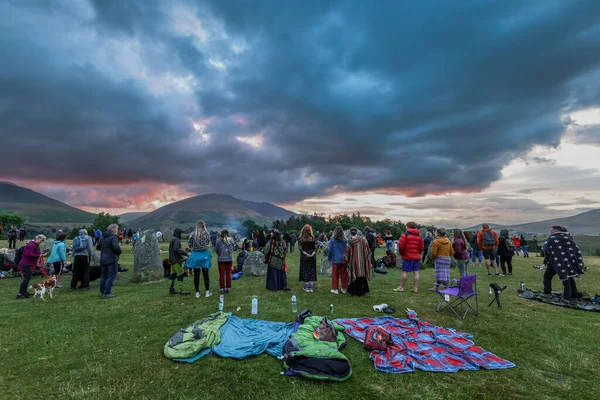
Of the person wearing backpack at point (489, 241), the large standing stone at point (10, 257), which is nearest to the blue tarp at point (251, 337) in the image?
the person wearing backpack at point (489, 241)

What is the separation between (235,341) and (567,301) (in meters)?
10.8

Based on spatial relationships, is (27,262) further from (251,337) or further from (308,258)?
(308,258)

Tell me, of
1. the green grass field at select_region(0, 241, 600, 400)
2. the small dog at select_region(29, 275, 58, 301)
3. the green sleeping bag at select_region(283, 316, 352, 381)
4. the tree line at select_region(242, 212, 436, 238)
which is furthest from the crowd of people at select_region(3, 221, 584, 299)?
the tree line at select_region(242, 212, 436, 238)

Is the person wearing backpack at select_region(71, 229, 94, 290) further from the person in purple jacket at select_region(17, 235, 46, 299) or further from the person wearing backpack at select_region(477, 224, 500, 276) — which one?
the person wearing backpack at select_region(477, 224, 500, 276)

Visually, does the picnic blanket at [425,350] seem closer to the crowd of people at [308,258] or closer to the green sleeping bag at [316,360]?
the green sleeping bag at [316,360]

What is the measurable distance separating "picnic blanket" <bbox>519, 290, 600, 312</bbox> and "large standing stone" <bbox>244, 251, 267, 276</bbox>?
11.1 m

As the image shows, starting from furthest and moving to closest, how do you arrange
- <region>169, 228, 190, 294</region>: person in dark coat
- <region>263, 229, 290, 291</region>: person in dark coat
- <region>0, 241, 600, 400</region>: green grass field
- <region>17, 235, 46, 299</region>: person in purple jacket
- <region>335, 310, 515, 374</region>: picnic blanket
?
<region>263, 229, 290, 291</region>: person in dark coat
<region>169, 228, 190, 294</region>: person in dark coat
<region>17, 235, 46, 299</region>: person in purple jacket
<region>335, 310, 515, 374</region>: picnic blanket
<region>0, 241, 600, 400</region>: green grass field

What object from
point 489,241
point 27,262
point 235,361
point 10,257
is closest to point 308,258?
point 235,361

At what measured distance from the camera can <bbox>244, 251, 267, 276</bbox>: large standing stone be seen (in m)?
15.1

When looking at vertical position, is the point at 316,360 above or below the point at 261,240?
below

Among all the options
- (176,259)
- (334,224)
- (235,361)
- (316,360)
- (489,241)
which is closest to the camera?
(316,360)

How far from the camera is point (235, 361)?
542cm

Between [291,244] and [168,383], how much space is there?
77.6 feet

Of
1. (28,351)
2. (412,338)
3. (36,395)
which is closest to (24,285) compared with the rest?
(28,351)
